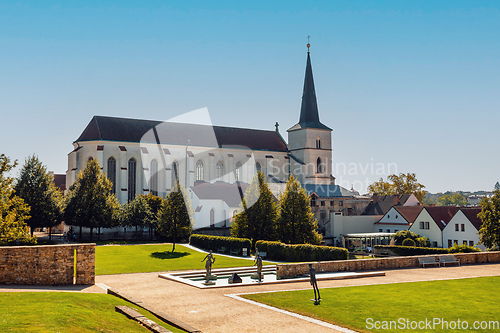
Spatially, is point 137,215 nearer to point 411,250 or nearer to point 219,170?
point 219,170

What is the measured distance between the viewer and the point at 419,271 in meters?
26.8

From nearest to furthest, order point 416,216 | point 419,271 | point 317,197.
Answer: point 419,271
point 416,216
point 317,197

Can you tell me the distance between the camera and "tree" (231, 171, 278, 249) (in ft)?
147

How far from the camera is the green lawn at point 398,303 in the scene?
Answer: 14.5 m

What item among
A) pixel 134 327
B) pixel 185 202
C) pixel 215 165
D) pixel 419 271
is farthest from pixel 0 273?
pixel 215 165

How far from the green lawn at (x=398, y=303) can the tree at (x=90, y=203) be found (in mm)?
37755

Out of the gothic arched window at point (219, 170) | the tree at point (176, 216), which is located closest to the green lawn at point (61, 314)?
the tree at point (176, 216)

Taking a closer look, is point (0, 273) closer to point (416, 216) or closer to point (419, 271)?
point (419, 271)

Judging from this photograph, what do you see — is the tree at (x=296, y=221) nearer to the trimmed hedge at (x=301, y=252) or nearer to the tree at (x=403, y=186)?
the trimmed hedge at (x=301, y=252)

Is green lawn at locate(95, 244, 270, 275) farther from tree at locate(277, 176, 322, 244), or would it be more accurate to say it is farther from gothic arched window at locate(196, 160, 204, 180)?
gothic arched window at locate(196, 160, 204, 180)

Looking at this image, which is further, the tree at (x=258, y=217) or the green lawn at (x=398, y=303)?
the tree at (x=258, y=217)

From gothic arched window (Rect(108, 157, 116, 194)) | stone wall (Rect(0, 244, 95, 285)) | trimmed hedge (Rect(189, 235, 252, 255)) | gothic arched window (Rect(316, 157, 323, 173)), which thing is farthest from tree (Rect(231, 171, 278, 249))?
gothic arched window (Rect(316, 157, 323, 173))

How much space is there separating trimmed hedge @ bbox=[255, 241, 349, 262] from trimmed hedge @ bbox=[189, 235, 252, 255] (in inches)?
52.3

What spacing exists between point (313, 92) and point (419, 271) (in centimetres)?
5930
